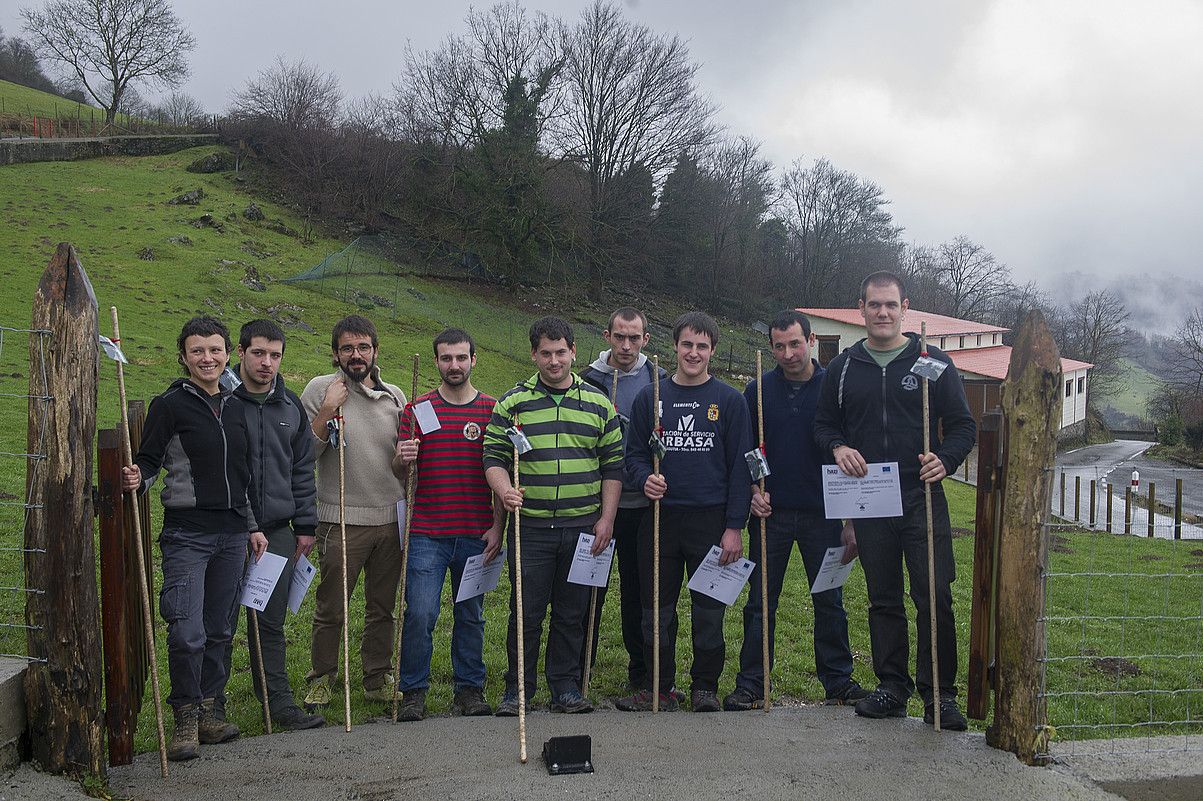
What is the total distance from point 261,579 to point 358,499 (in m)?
0.75

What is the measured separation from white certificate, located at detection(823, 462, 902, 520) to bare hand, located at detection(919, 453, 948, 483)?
13 cm

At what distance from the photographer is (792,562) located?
11.2 meters

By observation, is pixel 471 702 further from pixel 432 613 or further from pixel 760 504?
pixel 760 504

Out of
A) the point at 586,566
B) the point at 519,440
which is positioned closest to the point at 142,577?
the point at 519,440

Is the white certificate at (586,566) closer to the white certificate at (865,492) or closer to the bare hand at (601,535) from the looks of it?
the bare hand at (601,535)

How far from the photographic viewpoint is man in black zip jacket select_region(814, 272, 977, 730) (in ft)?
15.1

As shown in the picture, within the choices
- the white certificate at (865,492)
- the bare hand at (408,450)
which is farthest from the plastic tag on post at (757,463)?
the bare hand at (408,450)

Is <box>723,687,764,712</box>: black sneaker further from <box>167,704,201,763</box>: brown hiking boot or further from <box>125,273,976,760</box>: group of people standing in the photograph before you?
<box>167,704,201,763</box>: brown hiking boot

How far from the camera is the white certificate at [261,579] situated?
14.8 ft

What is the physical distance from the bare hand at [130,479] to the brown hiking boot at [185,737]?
1.11 m

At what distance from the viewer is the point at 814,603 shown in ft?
16.9

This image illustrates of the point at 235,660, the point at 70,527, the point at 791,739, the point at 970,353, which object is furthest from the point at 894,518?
the point at 970,353

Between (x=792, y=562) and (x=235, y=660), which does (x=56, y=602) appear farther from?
(x=792, y=562)

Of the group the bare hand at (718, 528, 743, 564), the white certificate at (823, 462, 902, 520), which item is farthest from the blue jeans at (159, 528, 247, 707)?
the white certificate at (823, 462, 902, 520)
